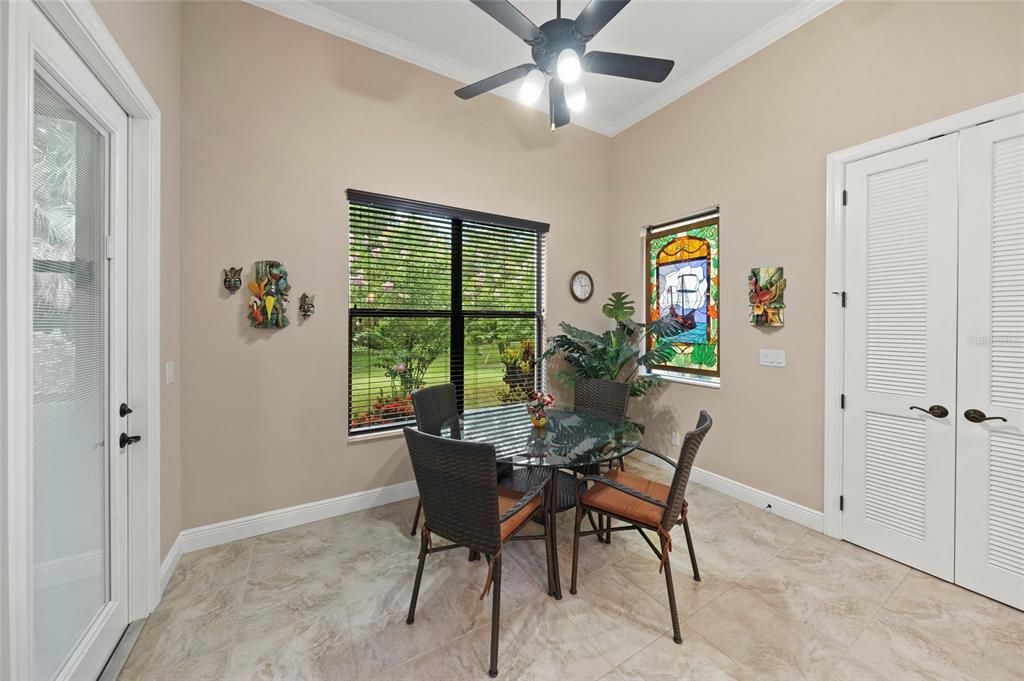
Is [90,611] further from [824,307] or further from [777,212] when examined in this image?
[777,212]

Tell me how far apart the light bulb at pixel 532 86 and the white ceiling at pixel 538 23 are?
0.74 meters

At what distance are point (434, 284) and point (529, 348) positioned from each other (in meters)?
1.15

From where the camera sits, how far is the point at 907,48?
2160mm

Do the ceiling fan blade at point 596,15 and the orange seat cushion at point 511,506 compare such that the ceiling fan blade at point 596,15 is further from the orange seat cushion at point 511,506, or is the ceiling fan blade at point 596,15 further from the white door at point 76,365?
the orange seat cushion at point 511,506

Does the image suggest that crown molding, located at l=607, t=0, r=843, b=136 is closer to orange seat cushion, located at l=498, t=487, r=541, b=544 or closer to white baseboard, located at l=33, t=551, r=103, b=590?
orange seat cushion, located at l=498, t=487, r=541, b=544

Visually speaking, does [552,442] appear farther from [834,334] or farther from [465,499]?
[834,334]

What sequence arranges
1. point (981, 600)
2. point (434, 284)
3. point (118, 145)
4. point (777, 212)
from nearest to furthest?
point (118, 145)
point (981, 600)
point (777, 212)
point (434, 284)

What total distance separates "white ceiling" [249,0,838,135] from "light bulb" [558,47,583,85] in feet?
3.13

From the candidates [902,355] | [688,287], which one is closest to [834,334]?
[902,355]

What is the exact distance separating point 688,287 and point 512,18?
2.61 m

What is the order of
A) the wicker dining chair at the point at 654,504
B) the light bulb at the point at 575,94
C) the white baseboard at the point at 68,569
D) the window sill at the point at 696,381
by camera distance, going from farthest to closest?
the window sill at the point at 696,381
the light bulb at the point at 575,94
the wicker dining chair at the point at 654,504
the white baseboard at the point at 68,569

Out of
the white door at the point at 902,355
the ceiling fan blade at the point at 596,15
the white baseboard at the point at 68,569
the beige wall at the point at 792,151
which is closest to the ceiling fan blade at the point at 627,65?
the ceiling fan blade at the point at 596,15

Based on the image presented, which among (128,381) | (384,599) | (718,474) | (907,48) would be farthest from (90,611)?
(907,48)

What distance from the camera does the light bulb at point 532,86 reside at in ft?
7.25
